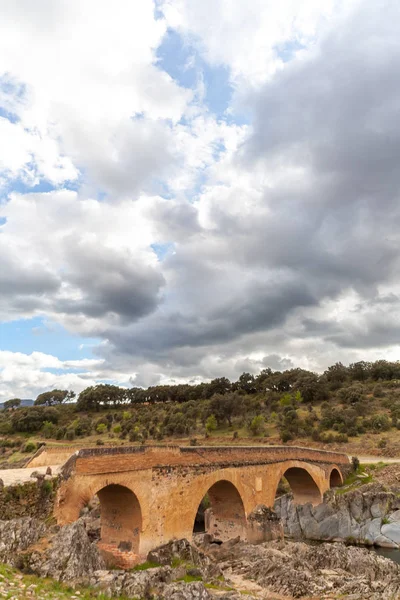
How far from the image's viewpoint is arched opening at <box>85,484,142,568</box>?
15.1 m

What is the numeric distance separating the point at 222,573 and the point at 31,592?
9.40 metres

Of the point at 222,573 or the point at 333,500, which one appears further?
the point at 333,500

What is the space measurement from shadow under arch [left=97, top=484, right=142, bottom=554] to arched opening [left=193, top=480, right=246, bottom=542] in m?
6.40

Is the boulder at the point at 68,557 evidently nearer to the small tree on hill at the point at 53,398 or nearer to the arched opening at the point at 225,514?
the arched opening at the point at 225,514

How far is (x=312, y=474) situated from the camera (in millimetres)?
28875

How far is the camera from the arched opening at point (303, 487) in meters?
29.1

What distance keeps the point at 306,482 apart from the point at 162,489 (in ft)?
56.4

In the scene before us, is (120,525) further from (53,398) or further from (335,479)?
(53,398)

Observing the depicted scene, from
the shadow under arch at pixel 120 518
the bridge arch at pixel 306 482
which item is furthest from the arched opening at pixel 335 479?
the shadow under arch at pixel 120 518

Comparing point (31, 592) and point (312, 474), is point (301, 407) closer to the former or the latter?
point (312, 474)

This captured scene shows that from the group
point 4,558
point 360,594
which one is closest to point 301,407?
point 360,594

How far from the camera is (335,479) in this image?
33438 mm

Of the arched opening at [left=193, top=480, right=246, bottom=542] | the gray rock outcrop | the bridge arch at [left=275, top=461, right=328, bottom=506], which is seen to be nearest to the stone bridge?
the arched opening at [left=193, top=480, right=246, bottom=542]

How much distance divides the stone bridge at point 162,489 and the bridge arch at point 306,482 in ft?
12.7
